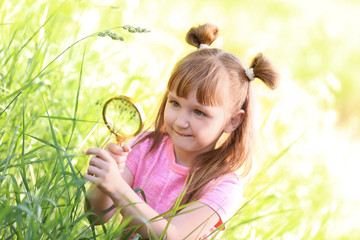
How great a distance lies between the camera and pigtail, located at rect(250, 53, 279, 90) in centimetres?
213

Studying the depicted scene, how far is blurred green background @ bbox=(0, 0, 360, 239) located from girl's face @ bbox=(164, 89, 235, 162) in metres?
0.23

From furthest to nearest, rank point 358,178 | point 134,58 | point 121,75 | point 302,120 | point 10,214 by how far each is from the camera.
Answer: point 358,178, point 302,120, point 134,58, point 121,75, point 10,214

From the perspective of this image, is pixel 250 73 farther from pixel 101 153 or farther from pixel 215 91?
pixel 101 153

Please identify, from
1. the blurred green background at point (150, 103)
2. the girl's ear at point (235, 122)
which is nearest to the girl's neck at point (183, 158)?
the girl's ear at point (235, 122)

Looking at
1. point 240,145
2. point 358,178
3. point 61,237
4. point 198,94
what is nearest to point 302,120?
point 358,178

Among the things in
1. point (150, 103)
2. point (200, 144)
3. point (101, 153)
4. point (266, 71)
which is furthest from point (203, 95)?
point (150, 103)

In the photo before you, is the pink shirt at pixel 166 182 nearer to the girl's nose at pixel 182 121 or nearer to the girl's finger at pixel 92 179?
the girl's nose at pixel 182 121

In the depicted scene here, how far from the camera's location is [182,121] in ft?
6.47

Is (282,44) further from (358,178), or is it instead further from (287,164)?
(287,164)

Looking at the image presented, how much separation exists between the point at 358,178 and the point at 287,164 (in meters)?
0.96

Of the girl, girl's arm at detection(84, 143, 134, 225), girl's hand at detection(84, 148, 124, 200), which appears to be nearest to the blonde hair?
the girl

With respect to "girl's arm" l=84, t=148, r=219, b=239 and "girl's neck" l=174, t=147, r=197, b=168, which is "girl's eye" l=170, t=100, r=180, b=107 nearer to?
"girl's neck" l=174, t=147, r=197, b=168

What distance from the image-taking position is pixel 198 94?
6.52 feet

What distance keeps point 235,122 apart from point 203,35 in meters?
0.35
